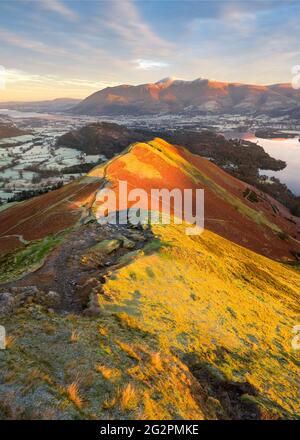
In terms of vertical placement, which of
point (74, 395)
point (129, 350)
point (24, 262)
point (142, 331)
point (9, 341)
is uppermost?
point (9, 341)

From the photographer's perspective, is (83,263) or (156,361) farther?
(83,263)

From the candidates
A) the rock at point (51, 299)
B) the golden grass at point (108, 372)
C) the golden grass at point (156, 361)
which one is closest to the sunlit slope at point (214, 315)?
the golden grass at point (108, 372)

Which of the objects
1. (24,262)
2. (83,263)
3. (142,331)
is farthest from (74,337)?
(24,262)

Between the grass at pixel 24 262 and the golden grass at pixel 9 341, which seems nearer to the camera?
the golden grass at pixel 9 341

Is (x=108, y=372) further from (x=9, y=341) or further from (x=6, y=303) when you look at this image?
(x=6, y=303)

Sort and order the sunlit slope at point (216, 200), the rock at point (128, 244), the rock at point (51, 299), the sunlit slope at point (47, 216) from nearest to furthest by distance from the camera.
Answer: the rock at point (51, 299), the rock at point (128, 244), the sunlit slope at point (47, 216), the sunlit slope at point (216, 200)

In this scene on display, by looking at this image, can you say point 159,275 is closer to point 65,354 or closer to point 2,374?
point 65,354

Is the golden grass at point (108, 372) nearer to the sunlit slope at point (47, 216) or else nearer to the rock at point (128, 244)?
the rock at point (128, 244)
